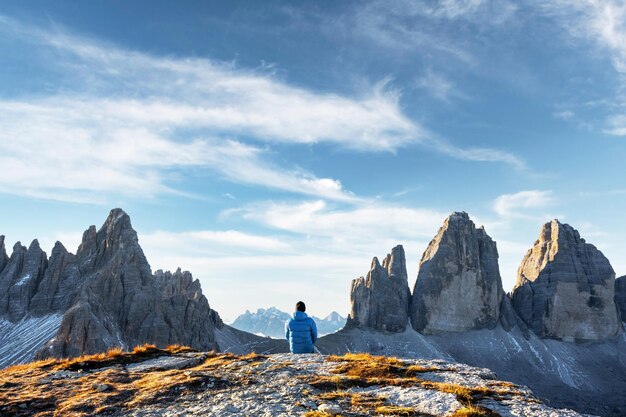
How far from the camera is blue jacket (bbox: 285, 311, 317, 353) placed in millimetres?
23266

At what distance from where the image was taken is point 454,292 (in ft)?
623

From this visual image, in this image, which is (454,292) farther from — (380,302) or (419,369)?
(419,369)

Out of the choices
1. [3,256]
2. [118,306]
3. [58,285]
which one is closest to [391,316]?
[118,306]

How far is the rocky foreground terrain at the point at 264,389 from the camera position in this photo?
1314 centimetres

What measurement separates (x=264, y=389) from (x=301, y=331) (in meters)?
8.43

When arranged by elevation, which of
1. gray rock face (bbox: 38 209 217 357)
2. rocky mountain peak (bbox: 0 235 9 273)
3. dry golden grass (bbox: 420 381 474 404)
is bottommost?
dry golden grass (bbox: 420 381 474 404)

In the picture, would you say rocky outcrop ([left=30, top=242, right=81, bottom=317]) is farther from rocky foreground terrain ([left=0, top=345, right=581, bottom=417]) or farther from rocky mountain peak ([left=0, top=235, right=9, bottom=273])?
rocky foreground terrain ([left=0, top=345, right=581, bottom=417])

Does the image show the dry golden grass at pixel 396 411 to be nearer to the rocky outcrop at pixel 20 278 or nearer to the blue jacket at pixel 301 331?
the blue jacket at pixel 301 331

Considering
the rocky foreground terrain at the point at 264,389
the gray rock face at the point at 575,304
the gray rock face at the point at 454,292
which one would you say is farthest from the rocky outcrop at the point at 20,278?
the gray rock face at the point at 575,304

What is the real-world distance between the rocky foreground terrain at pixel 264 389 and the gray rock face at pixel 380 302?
172 m

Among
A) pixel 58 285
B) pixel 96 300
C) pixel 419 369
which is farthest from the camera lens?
pixel 58 285

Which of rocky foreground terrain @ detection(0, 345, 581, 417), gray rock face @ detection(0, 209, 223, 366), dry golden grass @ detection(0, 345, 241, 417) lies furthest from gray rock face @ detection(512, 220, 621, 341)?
dry golden grass @ detection(0, 345, 241, 417)

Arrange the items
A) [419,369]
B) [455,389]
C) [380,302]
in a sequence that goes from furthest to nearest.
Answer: [380,302] < [419,369] < [455,389]

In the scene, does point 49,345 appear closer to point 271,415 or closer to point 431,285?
point 271,415
